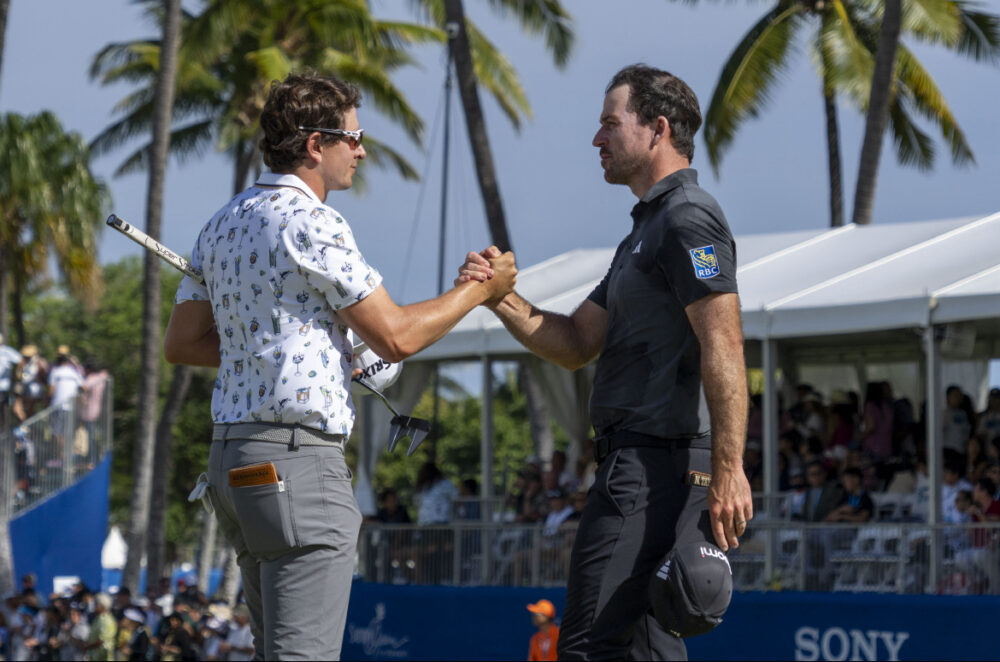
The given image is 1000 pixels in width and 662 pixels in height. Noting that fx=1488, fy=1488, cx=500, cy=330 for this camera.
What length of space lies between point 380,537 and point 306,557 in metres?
13.3

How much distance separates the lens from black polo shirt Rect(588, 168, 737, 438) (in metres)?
3.99

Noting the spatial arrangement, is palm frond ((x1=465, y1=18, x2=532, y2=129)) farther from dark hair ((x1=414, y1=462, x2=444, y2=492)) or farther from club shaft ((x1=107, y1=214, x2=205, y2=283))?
club shaft ((x1=107, y1=214, x2=205, y2=283))

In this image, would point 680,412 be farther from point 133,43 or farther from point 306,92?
point 133,43

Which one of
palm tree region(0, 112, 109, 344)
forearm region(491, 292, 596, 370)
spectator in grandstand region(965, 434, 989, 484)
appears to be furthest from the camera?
palm tree region(0, 112, 109, 344)

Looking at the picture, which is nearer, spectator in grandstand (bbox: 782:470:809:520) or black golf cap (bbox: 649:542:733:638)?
black golf cap (bbox: 649:542:733:638)

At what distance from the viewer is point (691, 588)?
377 centimetres

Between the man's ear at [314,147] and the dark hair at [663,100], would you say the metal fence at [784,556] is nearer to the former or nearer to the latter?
the dark hair at [663,100]

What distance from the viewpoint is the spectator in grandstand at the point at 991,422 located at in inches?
503

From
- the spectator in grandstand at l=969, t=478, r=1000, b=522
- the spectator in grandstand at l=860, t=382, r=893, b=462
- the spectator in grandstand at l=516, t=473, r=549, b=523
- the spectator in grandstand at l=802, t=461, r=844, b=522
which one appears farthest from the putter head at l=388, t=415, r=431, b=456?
the spectator in grandstand at l=516, t=473, r=549, b=523

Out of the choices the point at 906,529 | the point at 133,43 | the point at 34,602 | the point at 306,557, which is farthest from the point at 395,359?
the point at 133,43

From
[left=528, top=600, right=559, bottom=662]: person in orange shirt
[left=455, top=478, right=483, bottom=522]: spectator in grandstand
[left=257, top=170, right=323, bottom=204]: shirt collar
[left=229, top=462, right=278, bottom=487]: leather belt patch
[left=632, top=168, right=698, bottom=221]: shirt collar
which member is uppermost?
[left=632, top=168, right=698, bottom=221]: shirt collar

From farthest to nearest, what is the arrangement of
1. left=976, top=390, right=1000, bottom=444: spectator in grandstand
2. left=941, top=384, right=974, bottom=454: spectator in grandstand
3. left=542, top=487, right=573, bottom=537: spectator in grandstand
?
left=542, top=487, right=573, bottom=537: spectator in grandstand < left=941, top=384, right=974, bottom=454: spectator in grandstand < left=976, top=390, right=1000, bottom=444: spectator in grandstand

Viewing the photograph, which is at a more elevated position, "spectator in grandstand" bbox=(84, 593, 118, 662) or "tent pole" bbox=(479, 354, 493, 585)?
"tent pole" bbox=(479, 354, 493, 585)

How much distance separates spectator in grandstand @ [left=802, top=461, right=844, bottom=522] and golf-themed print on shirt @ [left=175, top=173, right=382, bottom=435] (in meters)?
9.80
